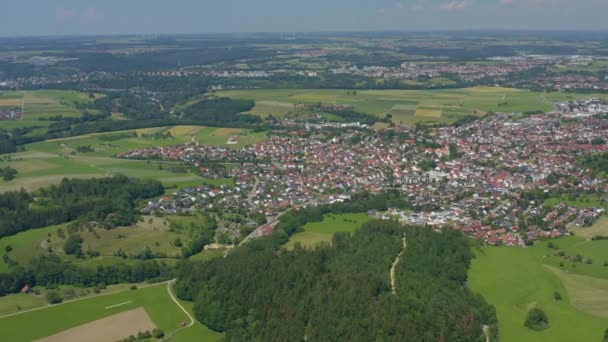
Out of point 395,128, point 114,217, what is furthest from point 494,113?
point 114,217

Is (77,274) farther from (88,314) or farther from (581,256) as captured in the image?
(581,256)

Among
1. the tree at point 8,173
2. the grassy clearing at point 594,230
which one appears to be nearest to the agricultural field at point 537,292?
the grassy clearing at point 594,230

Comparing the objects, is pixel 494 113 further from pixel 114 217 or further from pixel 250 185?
pixel 114 217

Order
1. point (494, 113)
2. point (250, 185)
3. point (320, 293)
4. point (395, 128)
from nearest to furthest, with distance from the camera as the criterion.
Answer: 1. point (320, 293)
2. point (250, 185)
3. point (395, 128)
4. point (494, 113)

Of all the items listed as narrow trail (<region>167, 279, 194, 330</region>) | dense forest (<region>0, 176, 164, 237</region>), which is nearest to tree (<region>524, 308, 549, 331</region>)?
narrow trail (<region>167, 279, 194, 330</region>)

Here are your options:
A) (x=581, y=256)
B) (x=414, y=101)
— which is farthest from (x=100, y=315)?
(x=414, y=101)

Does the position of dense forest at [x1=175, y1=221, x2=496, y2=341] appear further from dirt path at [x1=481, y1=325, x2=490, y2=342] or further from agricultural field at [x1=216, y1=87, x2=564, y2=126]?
agricultural field at [x1=216, y1=87, x2=564, y2=126]

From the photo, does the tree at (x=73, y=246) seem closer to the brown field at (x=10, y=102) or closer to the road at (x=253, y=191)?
the road at (x=253, y=191)

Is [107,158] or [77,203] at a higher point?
[77,203]
